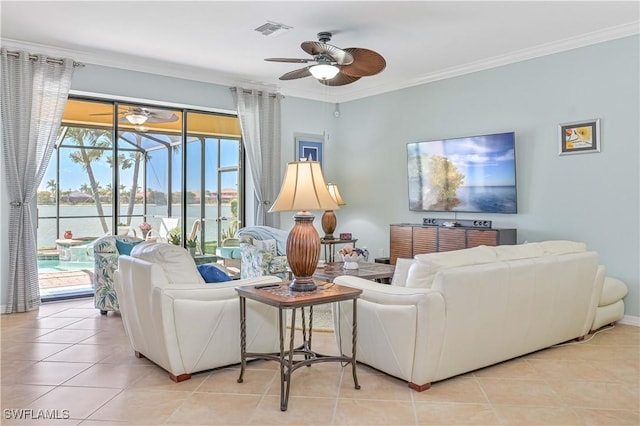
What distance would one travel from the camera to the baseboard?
15.2 feet

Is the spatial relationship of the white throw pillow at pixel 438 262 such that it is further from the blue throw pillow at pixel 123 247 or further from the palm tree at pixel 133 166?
the palm tree at pixel 133 166

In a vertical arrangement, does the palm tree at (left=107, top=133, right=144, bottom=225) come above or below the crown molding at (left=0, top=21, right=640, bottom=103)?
below

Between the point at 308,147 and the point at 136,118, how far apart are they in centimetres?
263

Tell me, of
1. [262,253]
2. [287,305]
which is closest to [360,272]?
[262,253]

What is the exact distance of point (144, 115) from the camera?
20.9 feet

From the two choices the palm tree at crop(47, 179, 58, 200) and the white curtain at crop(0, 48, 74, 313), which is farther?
the palm tree at crop(47, 179, 58, 200)

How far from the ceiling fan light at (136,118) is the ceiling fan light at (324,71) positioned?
2.96 m

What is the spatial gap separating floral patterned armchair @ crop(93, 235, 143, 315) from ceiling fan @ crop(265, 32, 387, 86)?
7.87 feet

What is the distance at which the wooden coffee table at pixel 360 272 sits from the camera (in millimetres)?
4415

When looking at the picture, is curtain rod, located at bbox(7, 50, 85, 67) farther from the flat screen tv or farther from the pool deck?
the flat screen tv

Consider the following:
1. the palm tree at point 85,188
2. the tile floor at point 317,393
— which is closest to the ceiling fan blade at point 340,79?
the tile floor at point 317,393

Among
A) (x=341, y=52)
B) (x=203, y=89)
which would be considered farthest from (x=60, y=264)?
(x=341, y=52)

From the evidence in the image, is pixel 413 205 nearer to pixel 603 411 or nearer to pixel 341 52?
pixel 341 52

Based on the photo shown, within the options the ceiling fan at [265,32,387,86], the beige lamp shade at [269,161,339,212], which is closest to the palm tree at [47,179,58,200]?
the ceiling fan at [265,32,387,86]
